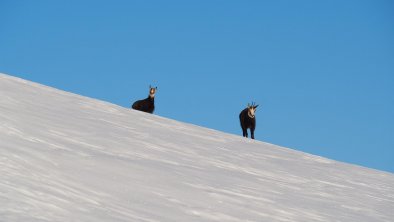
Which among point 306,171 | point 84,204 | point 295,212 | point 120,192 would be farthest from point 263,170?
point 84,204

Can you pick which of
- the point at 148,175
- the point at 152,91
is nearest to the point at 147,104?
the point at 152,91

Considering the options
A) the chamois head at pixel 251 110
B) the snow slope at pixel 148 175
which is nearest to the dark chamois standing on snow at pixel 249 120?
the chamois head at pixel 251 110

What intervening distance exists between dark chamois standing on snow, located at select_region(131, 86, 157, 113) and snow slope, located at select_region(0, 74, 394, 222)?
26.3 ft

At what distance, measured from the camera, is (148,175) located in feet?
22.3

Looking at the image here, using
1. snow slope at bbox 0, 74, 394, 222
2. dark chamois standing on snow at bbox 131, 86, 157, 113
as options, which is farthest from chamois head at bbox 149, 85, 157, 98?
snow slope at bbox 0, 74, 394, 222

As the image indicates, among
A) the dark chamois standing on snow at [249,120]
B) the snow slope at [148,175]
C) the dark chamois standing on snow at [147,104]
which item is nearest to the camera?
the snow slope at [148,175]

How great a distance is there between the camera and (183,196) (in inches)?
243

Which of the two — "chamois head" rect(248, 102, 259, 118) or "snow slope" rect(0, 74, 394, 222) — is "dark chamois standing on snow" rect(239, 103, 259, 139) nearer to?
"chamois head" rect(248, 102, 259, 118)

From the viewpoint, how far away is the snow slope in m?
5.18

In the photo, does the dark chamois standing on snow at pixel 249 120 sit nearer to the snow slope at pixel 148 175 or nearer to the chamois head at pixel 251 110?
the chamois head at pixel 251 110

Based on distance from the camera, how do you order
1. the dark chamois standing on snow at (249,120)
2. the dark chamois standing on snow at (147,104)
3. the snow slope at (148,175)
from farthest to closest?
1. the dark chamois standing on snow at (147,104)
2. the dark chamois standing on snow at (249,120)
3. the snow slope at (148,175)

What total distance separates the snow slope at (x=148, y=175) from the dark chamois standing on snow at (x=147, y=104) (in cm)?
802

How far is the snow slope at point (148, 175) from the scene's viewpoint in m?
5.18

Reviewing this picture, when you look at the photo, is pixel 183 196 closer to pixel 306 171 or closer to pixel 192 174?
pixel 192 174
